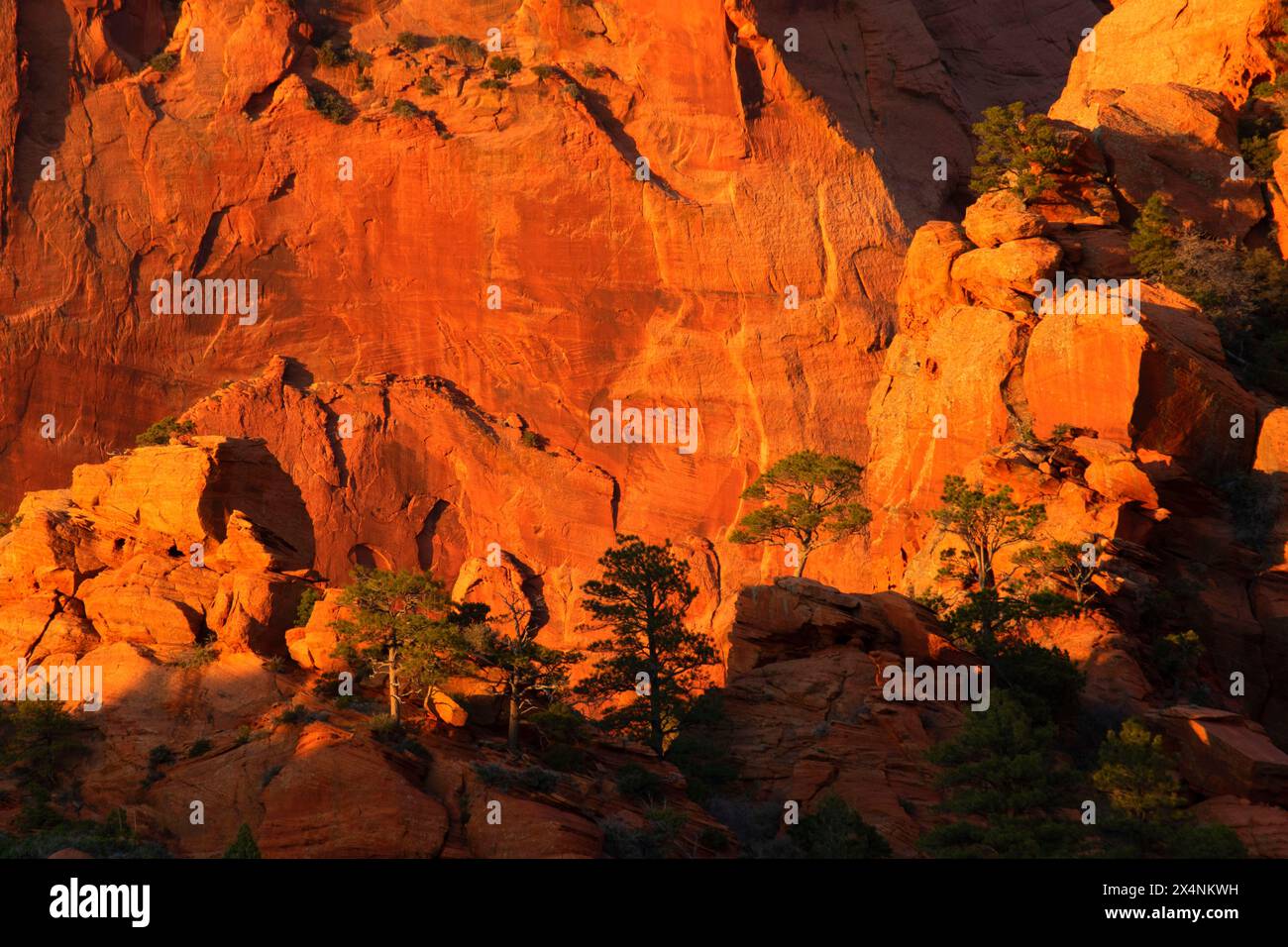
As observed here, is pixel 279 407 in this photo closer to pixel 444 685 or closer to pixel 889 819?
pixel 444 685

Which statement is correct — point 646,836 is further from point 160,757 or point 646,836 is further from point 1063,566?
point 1063,566

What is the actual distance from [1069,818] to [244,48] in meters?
47.7

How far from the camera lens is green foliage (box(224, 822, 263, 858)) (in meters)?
31.8

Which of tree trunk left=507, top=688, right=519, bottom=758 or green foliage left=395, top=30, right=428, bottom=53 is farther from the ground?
green foliage left=395, top=30, right=428, bottom=53

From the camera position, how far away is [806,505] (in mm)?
54906

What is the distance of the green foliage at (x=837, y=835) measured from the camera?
116 ft

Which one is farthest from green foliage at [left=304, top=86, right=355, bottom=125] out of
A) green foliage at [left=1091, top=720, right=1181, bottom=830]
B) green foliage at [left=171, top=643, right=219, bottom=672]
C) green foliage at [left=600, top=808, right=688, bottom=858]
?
green foliage at [left=1091, top=720, right=1181, bottom=830]

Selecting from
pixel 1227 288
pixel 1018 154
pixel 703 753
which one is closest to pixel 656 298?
pixel 1018 154

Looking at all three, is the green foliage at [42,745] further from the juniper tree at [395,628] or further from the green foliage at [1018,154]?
the green foliage at [1018,154]

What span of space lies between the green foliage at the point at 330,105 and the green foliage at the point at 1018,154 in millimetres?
24256

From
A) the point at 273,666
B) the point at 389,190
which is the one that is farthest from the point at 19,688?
the point at 389,190

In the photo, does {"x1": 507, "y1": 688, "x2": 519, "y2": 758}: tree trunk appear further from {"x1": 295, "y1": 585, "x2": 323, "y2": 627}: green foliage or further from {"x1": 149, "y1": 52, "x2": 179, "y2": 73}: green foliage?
{"x1": 149, "y1": 52, "x2": 179, "y2": 73}: green foliage

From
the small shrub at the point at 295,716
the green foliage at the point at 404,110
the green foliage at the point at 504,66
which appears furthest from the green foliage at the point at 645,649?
the green foliage at the point at 504,66

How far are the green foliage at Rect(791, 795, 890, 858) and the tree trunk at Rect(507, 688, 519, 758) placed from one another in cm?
617
